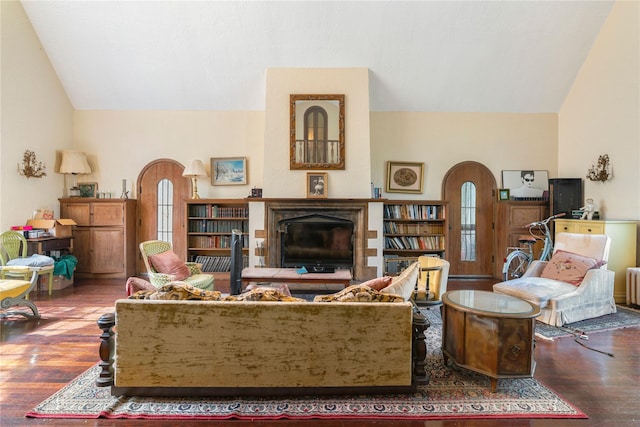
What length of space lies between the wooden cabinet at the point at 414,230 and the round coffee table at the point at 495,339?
3690 millimetres

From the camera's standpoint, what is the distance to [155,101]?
6.51 metres

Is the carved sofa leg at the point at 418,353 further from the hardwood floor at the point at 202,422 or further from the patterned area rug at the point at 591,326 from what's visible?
the patterned area rug at the point at 591,326

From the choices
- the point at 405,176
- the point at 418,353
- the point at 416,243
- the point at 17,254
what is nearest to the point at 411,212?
the point at 416,243

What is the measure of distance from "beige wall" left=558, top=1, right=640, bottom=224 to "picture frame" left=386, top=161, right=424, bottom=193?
279 centimetres

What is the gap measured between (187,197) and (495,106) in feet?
20.4

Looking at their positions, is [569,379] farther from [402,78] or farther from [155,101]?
[155,101]

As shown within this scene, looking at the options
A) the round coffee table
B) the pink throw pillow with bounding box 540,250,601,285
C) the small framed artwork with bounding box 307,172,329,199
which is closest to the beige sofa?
the round coffee table

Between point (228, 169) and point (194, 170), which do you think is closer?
point (194, 170)

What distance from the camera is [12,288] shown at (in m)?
3.90

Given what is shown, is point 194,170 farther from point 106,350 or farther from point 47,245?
point 106,350

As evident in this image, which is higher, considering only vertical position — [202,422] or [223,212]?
[223,212]

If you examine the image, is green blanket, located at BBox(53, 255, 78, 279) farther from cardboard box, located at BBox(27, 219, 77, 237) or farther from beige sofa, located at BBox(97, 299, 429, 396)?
beige sofa, located at BBox(97, 299, 429, 396)

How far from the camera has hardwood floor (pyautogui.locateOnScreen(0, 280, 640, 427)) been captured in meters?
2.20

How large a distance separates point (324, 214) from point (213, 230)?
2.21 metres
